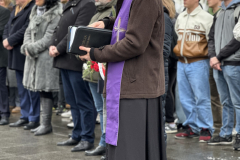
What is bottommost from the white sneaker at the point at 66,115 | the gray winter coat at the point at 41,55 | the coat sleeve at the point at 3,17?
the white sneaker at the point at 66,115

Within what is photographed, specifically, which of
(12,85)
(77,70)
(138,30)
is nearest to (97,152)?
(77,70)

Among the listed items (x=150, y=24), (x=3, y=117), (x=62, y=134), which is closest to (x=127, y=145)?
(x=150, y=24)

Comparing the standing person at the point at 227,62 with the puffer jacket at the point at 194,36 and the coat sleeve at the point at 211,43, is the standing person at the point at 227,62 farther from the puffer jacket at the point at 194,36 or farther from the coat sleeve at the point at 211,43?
the puffer jacket at the point at 194,36

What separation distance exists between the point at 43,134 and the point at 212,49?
3148mm

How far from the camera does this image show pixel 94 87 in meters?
5.45

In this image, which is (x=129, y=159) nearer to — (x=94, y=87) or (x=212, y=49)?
(x=94, y=87)

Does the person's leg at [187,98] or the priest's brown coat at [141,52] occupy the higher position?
the priest's brown coat at [141,52]

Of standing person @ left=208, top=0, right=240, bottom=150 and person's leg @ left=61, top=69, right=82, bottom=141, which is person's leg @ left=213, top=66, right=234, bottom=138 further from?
person's leg @ left=61, top=69, right=82, bottom=141

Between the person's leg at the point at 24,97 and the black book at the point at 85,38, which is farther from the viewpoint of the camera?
the person's leg at the point at 24,97

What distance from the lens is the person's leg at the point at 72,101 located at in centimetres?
591

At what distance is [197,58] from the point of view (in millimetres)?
6430

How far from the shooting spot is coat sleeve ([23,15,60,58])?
6.69 meters

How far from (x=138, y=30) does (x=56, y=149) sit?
3098mm

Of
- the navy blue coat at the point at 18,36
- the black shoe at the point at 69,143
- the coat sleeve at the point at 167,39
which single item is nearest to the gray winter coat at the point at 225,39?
the coat sleeve at the point at 167,39
